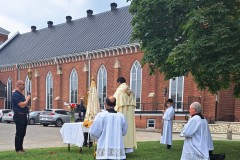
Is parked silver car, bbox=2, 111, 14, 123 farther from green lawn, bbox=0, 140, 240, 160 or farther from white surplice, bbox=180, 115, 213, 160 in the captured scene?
white surplice, bbox=180, 115, 213, 160

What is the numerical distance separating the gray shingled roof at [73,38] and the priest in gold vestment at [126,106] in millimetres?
23464

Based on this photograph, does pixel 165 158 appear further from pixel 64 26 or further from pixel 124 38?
pixel 64 26

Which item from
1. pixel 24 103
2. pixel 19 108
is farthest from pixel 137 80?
pixel 24 103

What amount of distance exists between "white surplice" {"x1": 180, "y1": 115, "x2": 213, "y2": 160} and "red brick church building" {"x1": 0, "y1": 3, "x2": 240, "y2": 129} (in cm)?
1778

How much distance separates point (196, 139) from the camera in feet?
23.7

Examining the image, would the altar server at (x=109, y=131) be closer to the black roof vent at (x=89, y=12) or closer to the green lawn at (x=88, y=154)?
the green lawn at (x=88, y=154)

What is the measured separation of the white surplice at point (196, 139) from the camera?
7.09 m

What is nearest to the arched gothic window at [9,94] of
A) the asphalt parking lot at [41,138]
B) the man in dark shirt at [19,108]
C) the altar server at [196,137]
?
the asphalt parking lot at [41,138]

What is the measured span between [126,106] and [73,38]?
3443cm

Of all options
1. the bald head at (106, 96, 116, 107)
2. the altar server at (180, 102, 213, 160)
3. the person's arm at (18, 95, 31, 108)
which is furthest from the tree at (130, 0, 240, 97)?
the person's arm at (18, 95, 31, 108)

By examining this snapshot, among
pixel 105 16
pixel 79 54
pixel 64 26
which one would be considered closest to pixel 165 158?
pixel 79 54

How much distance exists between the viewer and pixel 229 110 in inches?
1050

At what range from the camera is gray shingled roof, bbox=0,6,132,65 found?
37.6 metres

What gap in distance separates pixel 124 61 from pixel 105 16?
11201mm
